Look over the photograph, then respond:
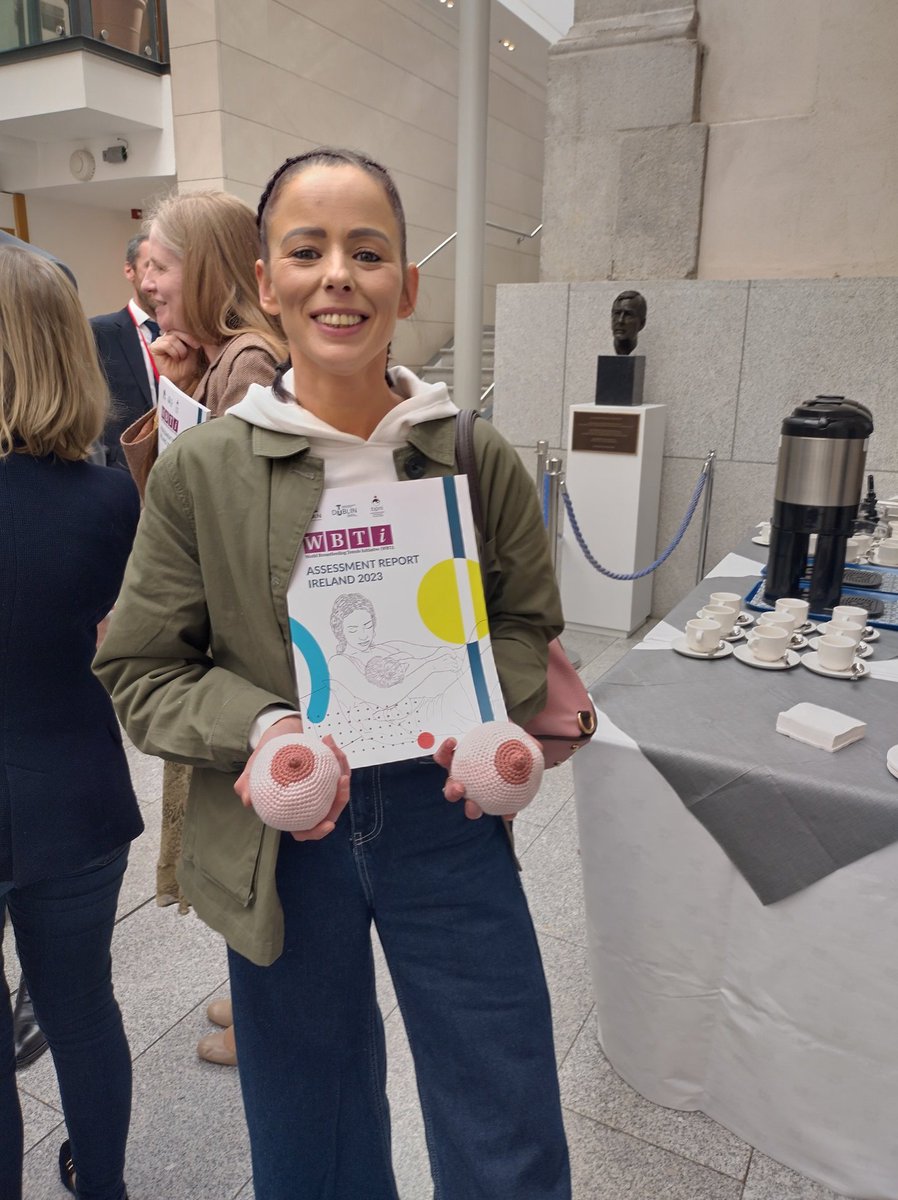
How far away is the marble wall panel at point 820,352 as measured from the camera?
5.20 m

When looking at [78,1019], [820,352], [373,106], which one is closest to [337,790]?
[78,1019]

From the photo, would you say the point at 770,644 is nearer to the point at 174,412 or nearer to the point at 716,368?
the point at 174,412

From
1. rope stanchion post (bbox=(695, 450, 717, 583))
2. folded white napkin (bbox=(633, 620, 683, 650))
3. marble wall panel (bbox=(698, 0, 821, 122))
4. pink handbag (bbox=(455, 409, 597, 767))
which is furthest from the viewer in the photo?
rope stanchion post (bbox=(695, 450, 717, 583))

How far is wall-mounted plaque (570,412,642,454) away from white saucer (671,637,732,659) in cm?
351

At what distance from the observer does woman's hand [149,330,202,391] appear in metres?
1.84

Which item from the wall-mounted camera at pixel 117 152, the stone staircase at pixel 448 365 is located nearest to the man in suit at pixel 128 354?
the wall-mounted camera at pixel 117 152

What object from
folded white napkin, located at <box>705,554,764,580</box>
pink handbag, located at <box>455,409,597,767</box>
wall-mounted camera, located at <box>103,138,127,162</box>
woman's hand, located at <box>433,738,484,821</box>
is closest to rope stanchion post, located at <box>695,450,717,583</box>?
folded white napkin, located at <box>705,554,764,580</box>

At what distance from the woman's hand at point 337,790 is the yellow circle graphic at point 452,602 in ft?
0.68

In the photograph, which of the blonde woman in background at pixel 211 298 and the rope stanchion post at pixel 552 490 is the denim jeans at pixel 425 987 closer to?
the blonde woman in background at pixel 211 298

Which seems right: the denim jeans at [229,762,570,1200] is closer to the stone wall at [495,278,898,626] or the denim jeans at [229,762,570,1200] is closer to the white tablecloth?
the white tablecloth

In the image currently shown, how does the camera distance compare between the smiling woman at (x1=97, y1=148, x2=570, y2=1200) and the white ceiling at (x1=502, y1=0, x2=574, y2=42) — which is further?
the white ceiling at (x1=502, y1=0, x2=574, y2=42)

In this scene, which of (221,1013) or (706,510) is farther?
(706,510)

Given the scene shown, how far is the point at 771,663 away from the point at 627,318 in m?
3.92

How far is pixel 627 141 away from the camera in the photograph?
5.88m
